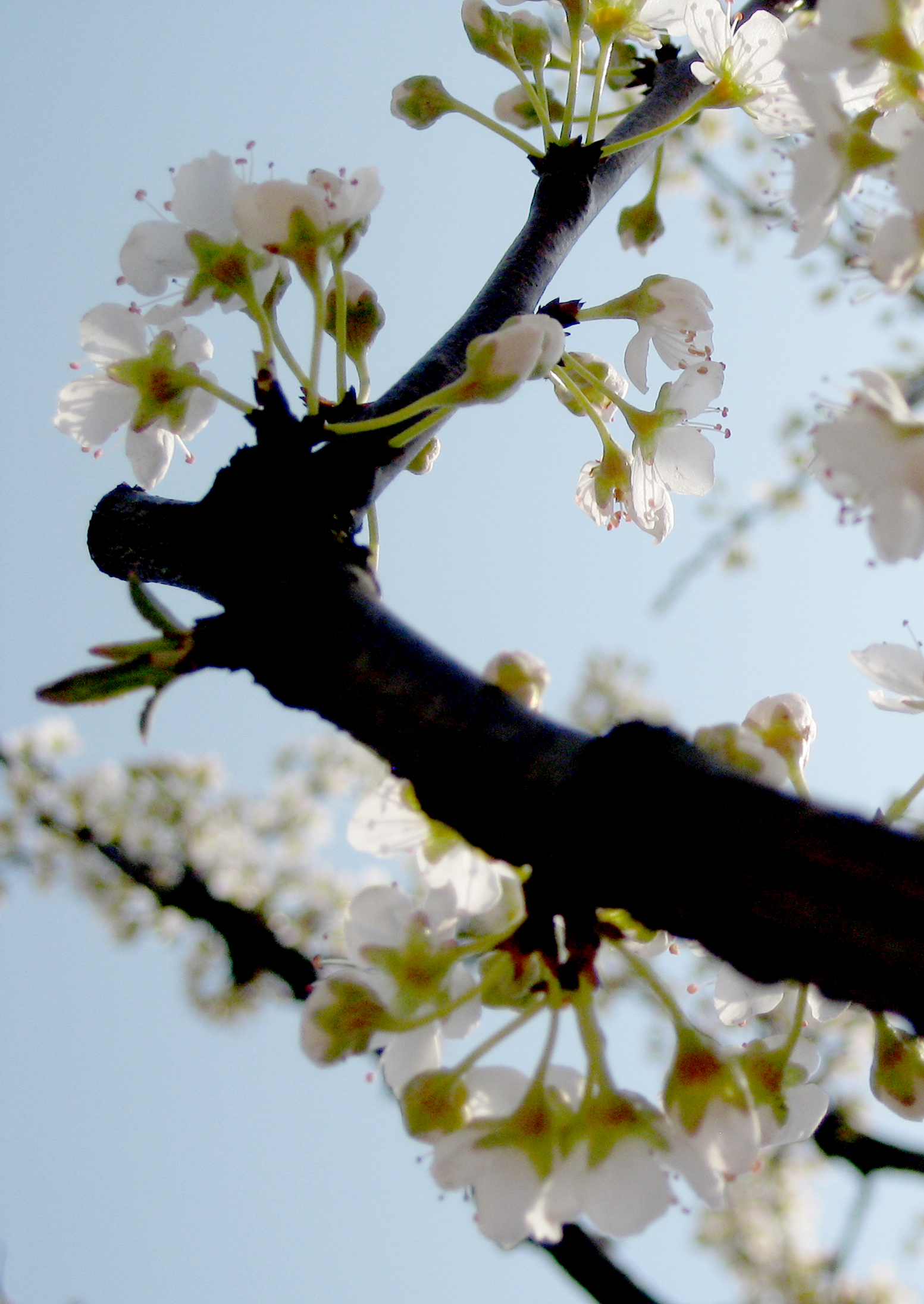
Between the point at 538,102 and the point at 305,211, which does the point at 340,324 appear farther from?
the point at 538,102

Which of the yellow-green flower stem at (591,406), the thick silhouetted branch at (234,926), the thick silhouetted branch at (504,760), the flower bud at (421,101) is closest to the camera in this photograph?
the thick silhouetted branch at (504,760)

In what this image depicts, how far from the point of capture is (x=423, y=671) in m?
0.88

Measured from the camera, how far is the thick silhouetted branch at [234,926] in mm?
3617

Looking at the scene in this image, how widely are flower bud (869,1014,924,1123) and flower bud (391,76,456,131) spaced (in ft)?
5.72

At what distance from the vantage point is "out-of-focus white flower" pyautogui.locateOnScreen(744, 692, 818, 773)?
1.24m

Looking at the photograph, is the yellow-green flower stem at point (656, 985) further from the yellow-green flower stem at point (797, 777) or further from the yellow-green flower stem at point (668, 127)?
the yellow-green flower stem at point (668, 127)

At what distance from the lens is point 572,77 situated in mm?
1490

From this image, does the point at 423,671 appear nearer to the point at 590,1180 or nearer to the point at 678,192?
the point at 590,1180

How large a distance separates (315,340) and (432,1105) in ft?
3.03

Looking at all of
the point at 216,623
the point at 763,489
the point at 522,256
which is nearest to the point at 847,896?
the point at 216,623

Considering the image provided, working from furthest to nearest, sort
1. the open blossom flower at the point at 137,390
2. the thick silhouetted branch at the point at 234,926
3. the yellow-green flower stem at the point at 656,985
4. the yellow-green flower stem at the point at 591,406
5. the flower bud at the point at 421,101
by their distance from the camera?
the thick silhouetted branch at the point at 234,926 → the flower bud at the point at 421,101 → the yellow-green flower stem at the point at 591,406 → the open blossom flower at the point at 137,390 → the yellow-green flower stem at the point at 656,985

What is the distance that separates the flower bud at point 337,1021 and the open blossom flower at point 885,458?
28.6 inches

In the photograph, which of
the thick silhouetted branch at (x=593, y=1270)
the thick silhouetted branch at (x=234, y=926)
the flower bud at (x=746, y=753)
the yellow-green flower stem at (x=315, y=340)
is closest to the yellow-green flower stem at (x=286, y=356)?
the yellow-green flower stem at (x=315, y=340)

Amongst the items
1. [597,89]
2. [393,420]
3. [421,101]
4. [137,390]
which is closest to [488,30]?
[421,101]
